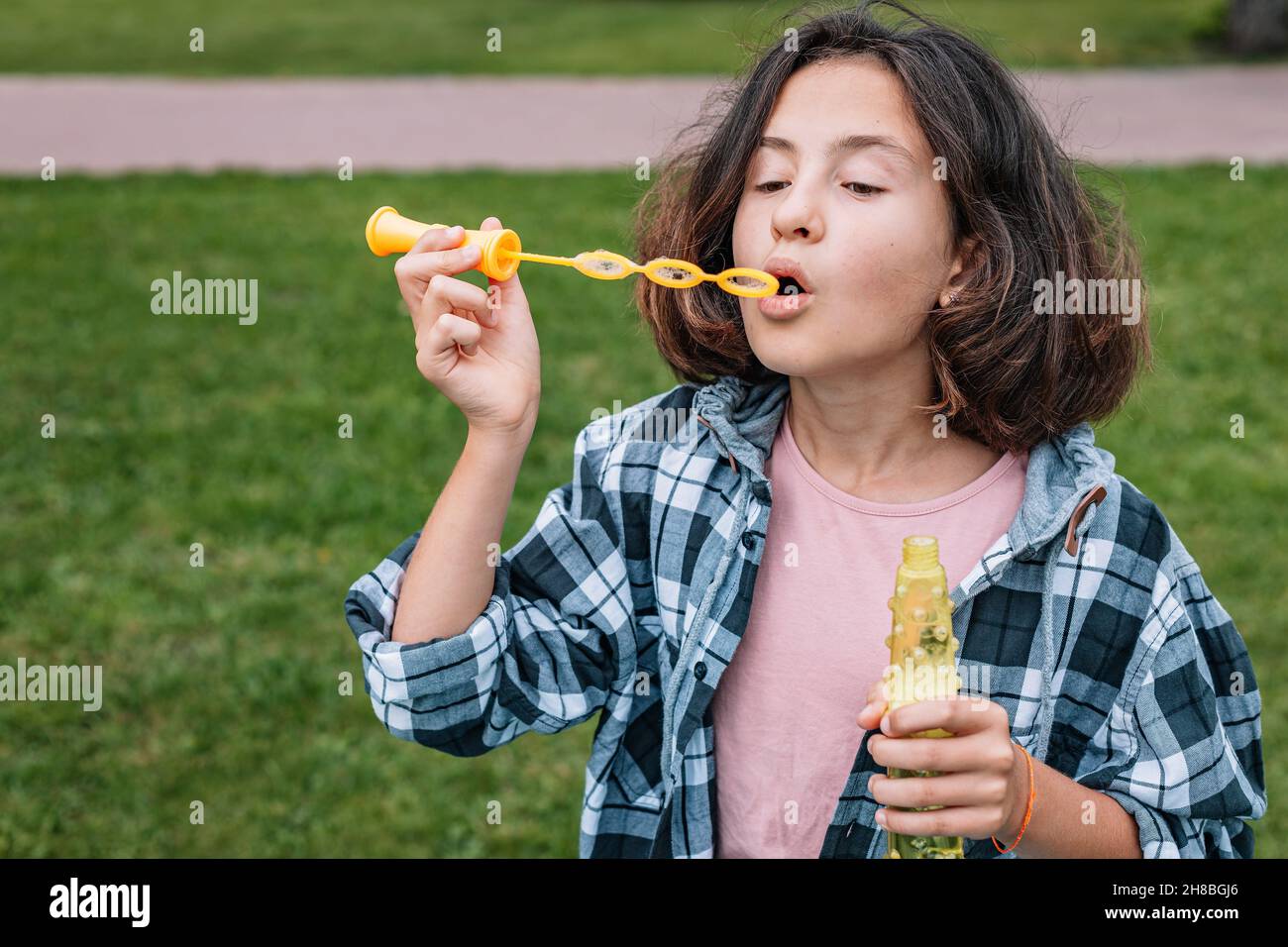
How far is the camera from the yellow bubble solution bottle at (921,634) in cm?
134

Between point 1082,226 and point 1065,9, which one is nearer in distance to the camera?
point 1082,226

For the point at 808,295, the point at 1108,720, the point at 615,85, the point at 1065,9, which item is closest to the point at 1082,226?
the point at 808,295

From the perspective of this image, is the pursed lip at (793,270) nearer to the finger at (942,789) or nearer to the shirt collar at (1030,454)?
the shirt collar at (1030,454)

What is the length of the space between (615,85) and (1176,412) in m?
6.40

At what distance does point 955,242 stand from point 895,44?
26 centimetres

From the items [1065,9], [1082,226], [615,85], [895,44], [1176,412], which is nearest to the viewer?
[895,44]

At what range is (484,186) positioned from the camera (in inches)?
299

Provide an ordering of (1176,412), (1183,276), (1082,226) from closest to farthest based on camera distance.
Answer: (1082,226)
(1176,412)
(1183,276)

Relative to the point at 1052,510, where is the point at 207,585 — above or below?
below

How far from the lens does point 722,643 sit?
175 cm

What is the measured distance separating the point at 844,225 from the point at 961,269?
0.23 meters

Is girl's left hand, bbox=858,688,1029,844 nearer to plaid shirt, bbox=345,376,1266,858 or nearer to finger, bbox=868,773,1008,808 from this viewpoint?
finger, bbox=868,773,1008,808

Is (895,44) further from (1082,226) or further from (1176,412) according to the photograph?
(1176,412)
